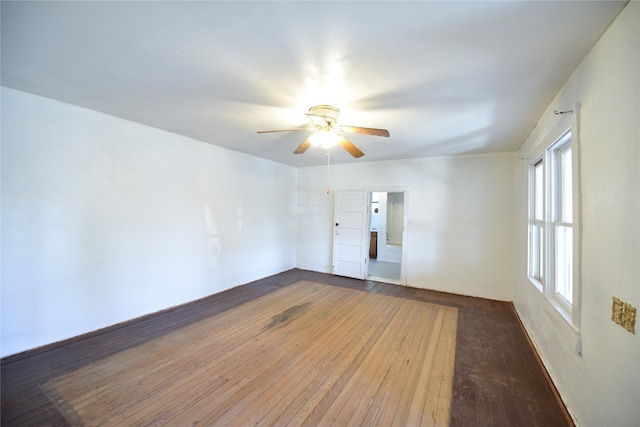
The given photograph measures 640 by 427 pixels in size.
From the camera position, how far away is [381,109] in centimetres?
264

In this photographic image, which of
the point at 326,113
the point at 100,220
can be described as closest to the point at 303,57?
the point at 326,113

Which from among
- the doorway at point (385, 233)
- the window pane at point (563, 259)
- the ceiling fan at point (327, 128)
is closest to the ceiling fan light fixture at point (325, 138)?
the ceiling fan at point (327, 128)

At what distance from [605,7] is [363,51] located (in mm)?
1231

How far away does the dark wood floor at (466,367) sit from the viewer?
1.86 meters

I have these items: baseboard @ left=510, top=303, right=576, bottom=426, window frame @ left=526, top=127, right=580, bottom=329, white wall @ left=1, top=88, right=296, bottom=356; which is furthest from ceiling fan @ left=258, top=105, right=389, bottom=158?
baseboard @ left=510, top=303, right=576, bottom=426

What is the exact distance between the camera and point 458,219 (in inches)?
184

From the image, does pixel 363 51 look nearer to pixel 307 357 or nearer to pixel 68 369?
pixel 307 357

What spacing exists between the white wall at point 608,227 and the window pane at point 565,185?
0.51m

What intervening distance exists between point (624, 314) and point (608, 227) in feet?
1.53

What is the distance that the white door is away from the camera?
558 centimetres

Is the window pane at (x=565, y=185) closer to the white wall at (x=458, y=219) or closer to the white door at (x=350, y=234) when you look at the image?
the white wall at (x=458, y=219)

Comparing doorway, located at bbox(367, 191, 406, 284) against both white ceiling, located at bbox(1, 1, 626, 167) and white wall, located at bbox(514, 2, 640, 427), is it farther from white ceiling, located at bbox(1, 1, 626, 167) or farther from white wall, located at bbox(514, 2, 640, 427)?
white wall, located at bbox(514, 2, 640, 427)

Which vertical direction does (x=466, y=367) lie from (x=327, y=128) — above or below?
below

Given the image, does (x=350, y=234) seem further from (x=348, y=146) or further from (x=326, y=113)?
(x=326, y=113)
